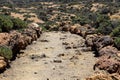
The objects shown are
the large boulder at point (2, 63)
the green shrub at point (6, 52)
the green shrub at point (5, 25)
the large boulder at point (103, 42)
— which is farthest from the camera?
the green shrub at point (5, 25)

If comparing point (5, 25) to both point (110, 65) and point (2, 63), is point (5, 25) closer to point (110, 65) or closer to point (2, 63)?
point (2, 63)

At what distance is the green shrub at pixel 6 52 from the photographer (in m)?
40.9

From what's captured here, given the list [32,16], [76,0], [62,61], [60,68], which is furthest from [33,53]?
[76,0]

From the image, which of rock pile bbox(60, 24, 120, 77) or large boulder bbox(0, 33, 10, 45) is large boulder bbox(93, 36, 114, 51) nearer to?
rock pile bbox(60, 24, 120, 77)

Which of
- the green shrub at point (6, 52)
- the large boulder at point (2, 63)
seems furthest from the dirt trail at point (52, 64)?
the green shrub at point (6, 52)

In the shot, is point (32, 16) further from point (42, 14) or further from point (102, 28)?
point (102, 28)

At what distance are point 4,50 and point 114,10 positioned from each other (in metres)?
73.8

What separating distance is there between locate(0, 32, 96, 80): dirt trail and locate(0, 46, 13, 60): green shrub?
126 cm

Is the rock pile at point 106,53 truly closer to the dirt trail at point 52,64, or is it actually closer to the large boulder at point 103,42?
the large boulder at point 103,42

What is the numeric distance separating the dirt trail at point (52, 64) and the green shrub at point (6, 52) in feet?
4.14

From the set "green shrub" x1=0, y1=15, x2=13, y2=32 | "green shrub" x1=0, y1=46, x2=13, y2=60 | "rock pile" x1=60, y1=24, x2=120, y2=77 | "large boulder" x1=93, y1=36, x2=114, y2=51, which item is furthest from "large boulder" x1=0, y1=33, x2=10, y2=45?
"large boulder" x1=93, y1=36, x2=114, y2=51

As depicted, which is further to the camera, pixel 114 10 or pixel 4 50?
pixel 114 10

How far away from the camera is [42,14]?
119625 mm

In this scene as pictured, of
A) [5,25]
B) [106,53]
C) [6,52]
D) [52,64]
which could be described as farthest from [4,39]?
[106,53]
